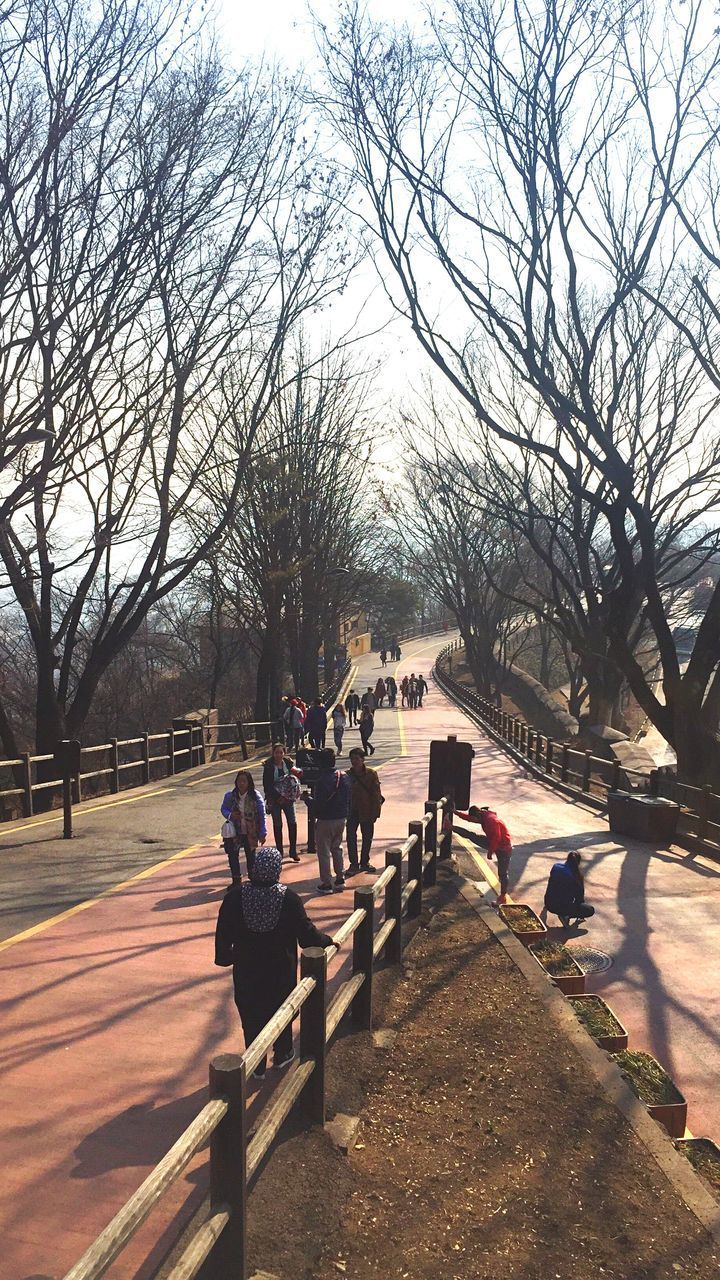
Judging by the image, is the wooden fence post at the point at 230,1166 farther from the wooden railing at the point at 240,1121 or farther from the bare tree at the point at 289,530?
the bare tree at the point at 289,530

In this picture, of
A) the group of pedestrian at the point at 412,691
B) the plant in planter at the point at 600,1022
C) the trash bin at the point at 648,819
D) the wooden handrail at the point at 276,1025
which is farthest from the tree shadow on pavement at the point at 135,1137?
the group of pedestrian at the point at 412,691

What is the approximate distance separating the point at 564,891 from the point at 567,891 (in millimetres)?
34

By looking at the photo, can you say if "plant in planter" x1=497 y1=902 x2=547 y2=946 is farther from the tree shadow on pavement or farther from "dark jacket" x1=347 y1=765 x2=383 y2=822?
the tree shadow on pavement

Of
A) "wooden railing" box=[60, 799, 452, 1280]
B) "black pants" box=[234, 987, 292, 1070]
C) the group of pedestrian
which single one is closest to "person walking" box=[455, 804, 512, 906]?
"wooden railing" box=[60, 799, 452, 1280]

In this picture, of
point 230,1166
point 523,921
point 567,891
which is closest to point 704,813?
point 567,891

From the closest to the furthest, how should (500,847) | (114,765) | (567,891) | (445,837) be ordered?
(567,891) → (500,847) → (445,837) → (114,765)

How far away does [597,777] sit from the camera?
30703 mm

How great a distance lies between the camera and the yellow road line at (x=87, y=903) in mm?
8828

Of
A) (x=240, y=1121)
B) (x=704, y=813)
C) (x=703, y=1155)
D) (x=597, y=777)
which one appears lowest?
(x=597, y=777)

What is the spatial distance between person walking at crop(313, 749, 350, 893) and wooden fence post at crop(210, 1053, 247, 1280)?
642 centimetres

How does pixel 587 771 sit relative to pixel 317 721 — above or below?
below

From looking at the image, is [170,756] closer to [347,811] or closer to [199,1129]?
[347,811]

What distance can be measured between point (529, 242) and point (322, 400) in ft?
51.7

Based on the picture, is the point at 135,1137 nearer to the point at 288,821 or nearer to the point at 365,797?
the point at 365,797
